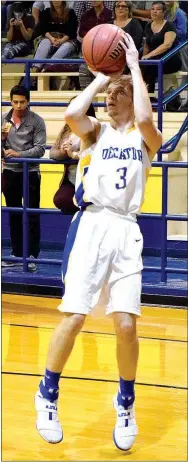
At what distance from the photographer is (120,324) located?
2766 millimetres

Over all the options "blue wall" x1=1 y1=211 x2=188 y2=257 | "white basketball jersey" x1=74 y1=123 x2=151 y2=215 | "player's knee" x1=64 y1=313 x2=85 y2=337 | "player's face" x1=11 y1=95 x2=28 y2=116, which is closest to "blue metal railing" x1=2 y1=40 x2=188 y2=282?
"blue wall" x1=1 y1=211 x2=188 y2=257

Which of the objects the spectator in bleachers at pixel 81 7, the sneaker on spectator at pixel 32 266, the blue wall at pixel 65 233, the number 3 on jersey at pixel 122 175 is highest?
the spectator in bleachers at pixel 81 7

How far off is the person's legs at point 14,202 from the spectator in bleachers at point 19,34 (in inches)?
35.2

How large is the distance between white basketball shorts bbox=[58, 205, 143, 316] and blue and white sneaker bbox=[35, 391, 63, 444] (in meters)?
0.32

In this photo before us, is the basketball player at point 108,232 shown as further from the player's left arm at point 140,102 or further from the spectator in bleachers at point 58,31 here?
the spectator in bleachers at point 58,31

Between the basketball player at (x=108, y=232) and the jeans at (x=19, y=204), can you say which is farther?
the jeans at (x=19, y=204)

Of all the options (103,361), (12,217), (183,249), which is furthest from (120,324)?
(183,249)

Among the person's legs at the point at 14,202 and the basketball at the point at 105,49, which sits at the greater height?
the basketball at the point at 105,49

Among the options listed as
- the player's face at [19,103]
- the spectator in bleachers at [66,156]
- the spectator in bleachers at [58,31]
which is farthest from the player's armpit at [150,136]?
the spectator in bleachers at [58,31]

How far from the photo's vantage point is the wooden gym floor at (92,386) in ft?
10.2

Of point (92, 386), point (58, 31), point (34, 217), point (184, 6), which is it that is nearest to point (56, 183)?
point (34, 217)

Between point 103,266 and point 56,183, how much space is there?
7.80 ft

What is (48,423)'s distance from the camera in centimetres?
279

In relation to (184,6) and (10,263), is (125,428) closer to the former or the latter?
(10,263)
